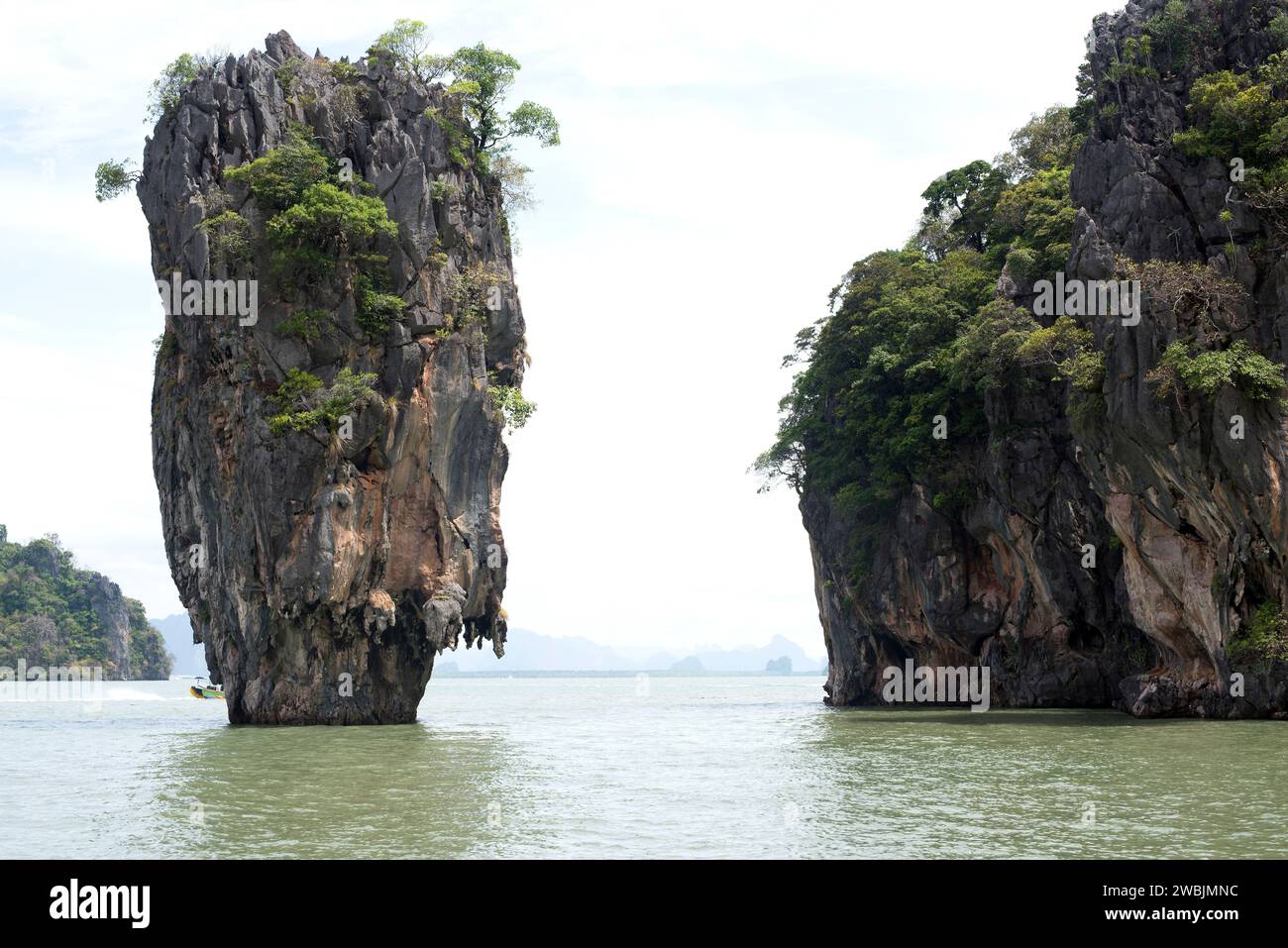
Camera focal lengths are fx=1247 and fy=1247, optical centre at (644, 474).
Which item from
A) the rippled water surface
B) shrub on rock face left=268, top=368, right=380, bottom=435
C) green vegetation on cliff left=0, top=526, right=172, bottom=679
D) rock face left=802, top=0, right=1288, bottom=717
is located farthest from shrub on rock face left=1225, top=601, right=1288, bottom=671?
green vegetation on cliff left=0, top=526, right=172, bottom=679

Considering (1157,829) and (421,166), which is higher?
(421,166)

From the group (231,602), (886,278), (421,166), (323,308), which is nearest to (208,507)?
(231,602)

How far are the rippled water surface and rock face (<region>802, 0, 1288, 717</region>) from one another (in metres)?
3.46

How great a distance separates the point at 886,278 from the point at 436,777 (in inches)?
1211

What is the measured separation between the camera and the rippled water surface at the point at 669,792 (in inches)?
569

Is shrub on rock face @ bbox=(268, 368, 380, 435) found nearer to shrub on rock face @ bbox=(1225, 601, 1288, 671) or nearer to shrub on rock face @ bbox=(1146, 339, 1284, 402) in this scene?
shrub on rock face @ bbox=(1146, 339, 1284, 402)

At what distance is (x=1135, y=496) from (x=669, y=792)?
1848 cm

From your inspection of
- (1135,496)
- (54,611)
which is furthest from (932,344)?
(54,611)

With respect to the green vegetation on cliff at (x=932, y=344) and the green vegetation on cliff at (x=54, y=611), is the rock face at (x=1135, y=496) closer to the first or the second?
the green vegetation on cliff at (x=932, y=344)

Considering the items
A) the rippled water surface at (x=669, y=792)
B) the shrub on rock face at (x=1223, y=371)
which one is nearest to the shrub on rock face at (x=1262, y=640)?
the rippled water surface at (x=669, y=792)

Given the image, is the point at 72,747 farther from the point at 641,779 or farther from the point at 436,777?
the point at 641,779

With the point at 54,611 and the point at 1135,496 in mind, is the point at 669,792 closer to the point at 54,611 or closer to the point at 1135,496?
the point at 1135,496
